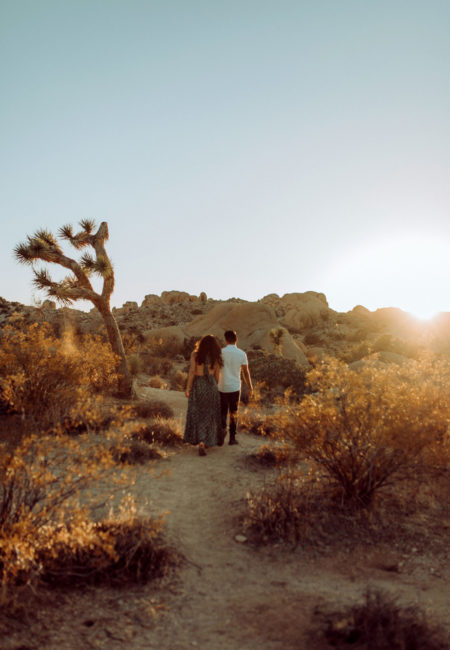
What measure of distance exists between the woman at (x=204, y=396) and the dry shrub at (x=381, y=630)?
4.86 m

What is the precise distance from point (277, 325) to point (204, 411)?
2278 centimetres

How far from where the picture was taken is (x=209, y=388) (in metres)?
7.70

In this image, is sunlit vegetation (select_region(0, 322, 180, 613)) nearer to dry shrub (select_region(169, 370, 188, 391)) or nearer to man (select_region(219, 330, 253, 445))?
man (select_region(219, 330, 253, 445))

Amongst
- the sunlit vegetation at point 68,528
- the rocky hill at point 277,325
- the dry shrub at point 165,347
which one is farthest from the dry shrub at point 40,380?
the dry shrub at point 165,347

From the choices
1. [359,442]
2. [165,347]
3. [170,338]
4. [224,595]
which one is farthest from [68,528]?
[170,338]

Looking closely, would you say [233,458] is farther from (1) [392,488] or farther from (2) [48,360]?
(2) [48,360]

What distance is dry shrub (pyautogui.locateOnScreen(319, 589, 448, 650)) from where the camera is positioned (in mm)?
2623

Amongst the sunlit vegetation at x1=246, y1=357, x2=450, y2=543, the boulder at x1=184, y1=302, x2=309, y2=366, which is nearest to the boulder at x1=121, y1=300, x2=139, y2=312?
the boulder at x1=184, y1=302, x2=309, y2=366

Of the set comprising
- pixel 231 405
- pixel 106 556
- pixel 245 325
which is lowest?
pixel 106 556

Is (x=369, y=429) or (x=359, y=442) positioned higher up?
(x=369, y=429)

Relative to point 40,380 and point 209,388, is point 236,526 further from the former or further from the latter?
point 40,380

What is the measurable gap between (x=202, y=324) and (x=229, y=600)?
95.5 ft

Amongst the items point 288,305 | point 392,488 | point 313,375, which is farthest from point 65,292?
point 288,305

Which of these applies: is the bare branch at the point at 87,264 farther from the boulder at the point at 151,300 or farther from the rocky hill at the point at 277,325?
the boulder at the point at 151,300
